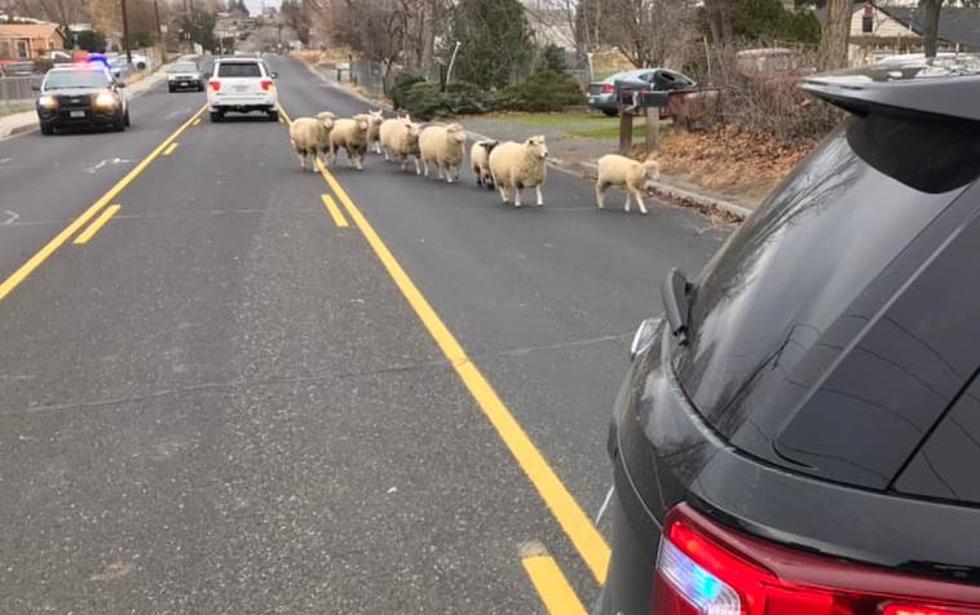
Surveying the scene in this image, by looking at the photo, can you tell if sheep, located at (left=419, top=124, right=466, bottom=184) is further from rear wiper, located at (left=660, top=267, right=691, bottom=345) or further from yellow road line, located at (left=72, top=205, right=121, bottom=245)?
rear wiper, located at (left=660, top=267, right=691, bottom=345)

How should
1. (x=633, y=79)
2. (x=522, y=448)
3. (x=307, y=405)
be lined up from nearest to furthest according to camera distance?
1. (x=522, y=448)
2. (x=307, y=405)
3. (x=633, y=79)

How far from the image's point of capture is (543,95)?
32750 mm

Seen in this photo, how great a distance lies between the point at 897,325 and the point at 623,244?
371 inches

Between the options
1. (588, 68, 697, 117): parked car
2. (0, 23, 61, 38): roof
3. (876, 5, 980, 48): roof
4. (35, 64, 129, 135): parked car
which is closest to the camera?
(588, 68, 697, 117): parked car

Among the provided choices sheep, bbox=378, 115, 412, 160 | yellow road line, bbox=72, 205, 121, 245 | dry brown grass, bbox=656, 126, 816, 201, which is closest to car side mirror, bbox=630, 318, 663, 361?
yellow road line, bbox=72, 205, 121, 245

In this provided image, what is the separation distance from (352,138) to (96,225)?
22.6ft

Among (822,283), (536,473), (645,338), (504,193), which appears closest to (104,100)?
(504,193)

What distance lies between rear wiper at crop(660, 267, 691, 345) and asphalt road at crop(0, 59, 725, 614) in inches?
61.5

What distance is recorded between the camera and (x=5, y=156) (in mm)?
22312

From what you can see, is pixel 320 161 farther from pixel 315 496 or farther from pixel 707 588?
pixel 707 588

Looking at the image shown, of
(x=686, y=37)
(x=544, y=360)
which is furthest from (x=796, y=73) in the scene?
(x=686, y=37)

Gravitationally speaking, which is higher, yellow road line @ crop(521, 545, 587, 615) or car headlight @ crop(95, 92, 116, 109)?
car headlight @ crop(95, 92, 116, 109)

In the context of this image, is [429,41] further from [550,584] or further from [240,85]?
[550,584]

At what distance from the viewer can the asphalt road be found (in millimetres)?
3846
